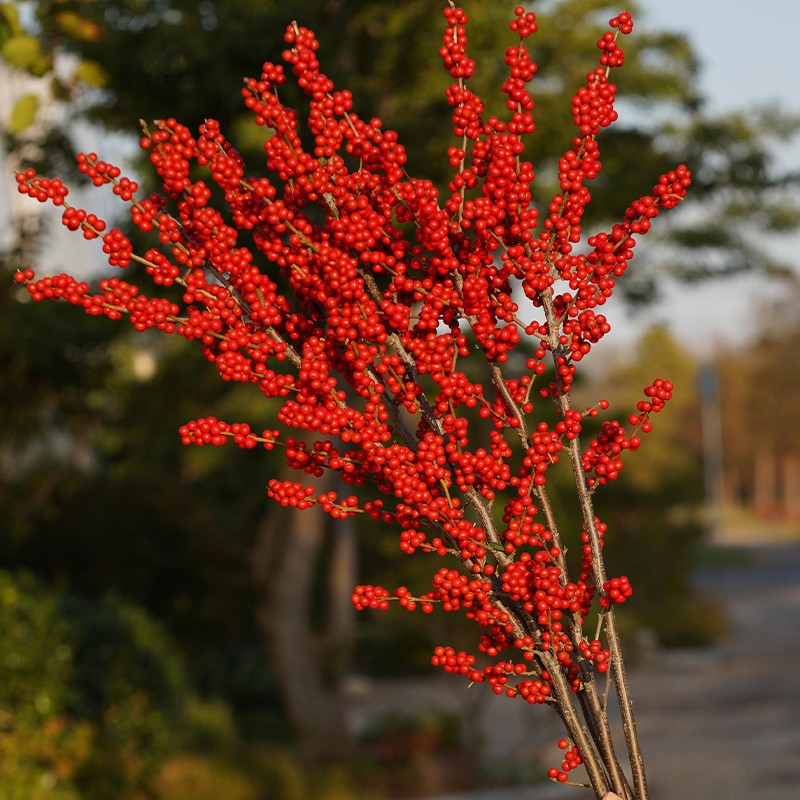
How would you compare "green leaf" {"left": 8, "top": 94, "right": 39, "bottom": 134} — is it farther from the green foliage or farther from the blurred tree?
the blurred tree

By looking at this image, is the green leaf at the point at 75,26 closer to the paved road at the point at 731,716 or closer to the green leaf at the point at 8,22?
the green leaf at the point at 8,22

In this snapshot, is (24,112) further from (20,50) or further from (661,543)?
(661,543)

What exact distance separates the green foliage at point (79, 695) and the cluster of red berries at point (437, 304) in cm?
619

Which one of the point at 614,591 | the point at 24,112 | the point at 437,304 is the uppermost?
the point at 24,112

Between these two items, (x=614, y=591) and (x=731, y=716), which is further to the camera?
(x=731, y=716)

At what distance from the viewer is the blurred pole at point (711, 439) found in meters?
46.8

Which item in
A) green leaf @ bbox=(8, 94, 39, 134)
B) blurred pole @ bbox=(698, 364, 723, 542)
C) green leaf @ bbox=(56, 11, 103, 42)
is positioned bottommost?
green leaf @ bbox=(8, 94, 39, 134)

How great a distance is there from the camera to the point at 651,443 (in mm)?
43688

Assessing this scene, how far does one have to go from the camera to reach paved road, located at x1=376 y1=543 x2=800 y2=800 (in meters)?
11.3

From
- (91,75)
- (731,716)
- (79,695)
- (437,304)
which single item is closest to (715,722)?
(731,716)

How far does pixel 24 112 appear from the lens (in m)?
4.15

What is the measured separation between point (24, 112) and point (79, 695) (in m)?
4.84

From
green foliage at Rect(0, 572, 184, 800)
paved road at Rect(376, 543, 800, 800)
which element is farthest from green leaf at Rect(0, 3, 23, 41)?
paved road at Rect(376, 543, 800, 800)

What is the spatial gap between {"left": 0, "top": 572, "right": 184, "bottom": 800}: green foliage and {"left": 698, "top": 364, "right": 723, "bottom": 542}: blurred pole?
1261 inches
